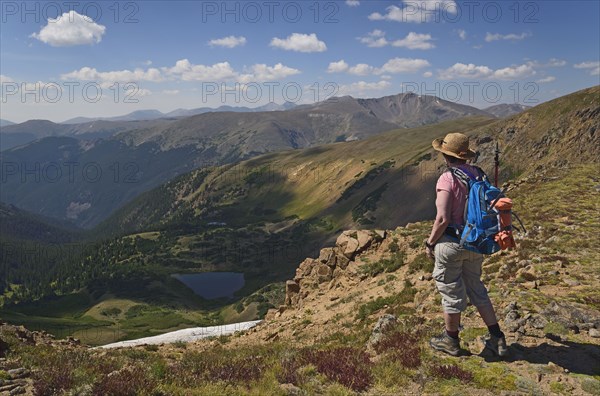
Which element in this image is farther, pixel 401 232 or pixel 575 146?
pixel 575 146

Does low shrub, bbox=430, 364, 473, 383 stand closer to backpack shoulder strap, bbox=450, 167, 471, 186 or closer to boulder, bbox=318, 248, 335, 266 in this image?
backpack shoulder strap, bbox=450, 167, 471, 186

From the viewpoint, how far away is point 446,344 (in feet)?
33.0

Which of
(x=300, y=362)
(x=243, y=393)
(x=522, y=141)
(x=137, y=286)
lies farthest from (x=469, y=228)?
(x=137, y=286)

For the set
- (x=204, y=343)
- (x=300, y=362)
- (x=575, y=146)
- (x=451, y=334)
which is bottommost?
(x=204, y=343)

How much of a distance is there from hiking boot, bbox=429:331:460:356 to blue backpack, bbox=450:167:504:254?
2.72m

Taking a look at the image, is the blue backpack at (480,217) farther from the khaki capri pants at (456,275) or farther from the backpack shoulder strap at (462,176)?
the khaki capri pants at (456,275)

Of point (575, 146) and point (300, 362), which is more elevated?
point (575, 146)

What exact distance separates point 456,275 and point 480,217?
1.57 metres

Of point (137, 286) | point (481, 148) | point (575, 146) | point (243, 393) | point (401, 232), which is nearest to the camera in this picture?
point (243, 393)

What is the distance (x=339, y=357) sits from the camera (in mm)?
10398

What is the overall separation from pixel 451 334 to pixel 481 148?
513 ft

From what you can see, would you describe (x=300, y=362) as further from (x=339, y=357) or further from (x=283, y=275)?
(x=283, y=275)

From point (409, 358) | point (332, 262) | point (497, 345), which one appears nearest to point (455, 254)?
point (497, 345)

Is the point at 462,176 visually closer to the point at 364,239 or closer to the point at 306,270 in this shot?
the point at 364,239
